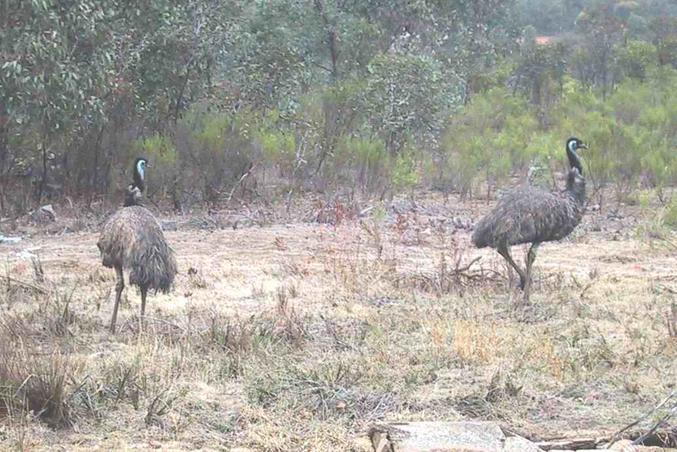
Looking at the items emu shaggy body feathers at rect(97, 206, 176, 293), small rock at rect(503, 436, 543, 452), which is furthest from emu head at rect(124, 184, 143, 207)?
small rock at rect(503, 436, 543, 452)

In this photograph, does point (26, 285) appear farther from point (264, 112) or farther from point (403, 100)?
point (403, 100)

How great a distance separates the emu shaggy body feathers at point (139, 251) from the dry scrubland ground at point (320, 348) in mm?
354

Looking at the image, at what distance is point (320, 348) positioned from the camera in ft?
23.6

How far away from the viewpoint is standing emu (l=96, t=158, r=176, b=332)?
24.7ft

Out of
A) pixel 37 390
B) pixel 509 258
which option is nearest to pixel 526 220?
pixel 509 258

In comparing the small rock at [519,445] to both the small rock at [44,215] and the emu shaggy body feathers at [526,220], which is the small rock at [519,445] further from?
the small rock at [44,215]

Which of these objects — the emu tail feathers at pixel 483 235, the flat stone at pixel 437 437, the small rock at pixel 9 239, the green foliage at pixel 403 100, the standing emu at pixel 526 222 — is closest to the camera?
the flat stone at pixel 437 437

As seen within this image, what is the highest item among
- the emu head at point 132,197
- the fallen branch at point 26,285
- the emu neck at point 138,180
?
the emu neck at point 138,180

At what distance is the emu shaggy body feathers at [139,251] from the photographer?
24.7ft

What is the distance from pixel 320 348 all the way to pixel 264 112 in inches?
339

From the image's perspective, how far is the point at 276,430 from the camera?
5562 mm

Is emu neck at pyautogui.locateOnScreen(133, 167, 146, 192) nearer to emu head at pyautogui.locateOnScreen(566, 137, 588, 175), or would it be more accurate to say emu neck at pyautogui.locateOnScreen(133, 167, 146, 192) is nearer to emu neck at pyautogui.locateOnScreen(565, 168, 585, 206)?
emu neck at pyautogui.locateOnScreen(565, 168, 585, 206)

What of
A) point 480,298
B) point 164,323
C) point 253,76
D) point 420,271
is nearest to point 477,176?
point 253,76

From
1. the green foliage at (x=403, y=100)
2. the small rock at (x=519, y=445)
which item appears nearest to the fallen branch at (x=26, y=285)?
the small rock at (x=519, y=445)
